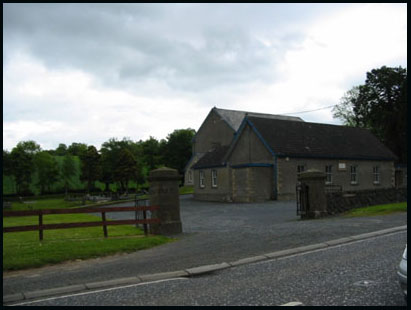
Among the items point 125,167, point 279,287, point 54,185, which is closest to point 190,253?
point 279,287

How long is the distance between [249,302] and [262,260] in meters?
3.32

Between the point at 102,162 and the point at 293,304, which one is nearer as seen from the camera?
the point at 293,304

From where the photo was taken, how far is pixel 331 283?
6676 millimetres

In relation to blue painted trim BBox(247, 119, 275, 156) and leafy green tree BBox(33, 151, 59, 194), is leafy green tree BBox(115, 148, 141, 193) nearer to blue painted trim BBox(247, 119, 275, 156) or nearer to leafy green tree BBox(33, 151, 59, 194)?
leafy green tree BBox(33, 151, 59, 194)

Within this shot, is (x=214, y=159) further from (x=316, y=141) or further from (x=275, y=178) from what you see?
(x=316, y=141)

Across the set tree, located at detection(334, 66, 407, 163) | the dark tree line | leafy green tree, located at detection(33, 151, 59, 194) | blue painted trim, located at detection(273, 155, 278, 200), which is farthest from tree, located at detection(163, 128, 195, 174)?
blue painted trim, located at detection(273, 155, 278, 200)

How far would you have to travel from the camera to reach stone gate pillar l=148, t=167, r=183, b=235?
14.3 meters

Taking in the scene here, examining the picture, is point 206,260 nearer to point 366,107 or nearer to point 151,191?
point 151,191

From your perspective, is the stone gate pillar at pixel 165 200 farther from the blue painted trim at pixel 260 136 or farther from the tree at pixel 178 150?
the tree at pixel 178 150

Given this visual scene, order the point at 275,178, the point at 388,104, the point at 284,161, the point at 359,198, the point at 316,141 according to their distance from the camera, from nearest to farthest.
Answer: the point at 359,198
the point at 275,178
the point at 284,161
the point at 316,141
the point at 388,104

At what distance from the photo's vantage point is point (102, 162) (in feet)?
231

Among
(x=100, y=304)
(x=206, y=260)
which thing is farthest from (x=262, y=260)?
(x=100, y=304)

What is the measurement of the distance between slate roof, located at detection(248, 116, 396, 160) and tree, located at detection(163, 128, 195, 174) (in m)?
42.5

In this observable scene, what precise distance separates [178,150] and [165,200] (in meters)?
65.7
